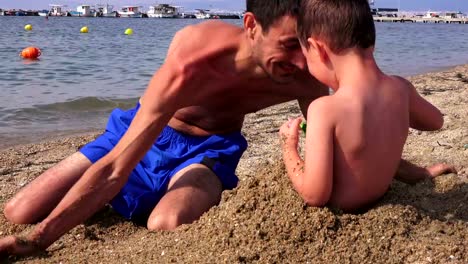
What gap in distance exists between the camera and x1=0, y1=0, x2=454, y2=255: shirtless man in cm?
265

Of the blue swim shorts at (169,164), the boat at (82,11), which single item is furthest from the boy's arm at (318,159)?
the boat at (82,11)

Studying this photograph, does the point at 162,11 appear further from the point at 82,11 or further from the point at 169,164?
the point at 169,164

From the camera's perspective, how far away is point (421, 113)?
2.60 meters

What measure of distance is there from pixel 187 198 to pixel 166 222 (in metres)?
0.22

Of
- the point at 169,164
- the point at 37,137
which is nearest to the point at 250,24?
the point at 169,164

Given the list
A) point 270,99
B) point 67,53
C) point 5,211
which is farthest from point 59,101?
point 67,53

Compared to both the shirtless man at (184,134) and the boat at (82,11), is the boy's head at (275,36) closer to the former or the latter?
the shirtless man at (184,134)

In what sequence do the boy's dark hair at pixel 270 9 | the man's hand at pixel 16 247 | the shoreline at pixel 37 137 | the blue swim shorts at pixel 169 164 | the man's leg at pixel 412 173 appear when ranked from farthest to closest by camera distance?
the shoreline at pixel 37 137 < the blue swim shorts at pixel 169 164 < the man's leg at pixel 412 173 < the man's hand at pixel 16 247 < the boy's dark hair at pixel 270 9

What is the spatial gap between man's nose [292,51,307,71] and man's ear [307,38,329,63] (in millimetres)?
232

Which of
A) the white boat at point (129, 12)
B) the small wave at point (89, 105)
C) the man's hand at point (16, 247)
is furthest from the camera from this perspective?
the white boat at point (129, 12)

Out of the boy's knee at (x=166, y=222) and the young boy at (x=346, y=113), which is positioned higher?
the young boy at (x=346, y=113)

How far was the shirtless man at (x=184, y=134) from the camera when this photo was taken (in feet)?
8.68

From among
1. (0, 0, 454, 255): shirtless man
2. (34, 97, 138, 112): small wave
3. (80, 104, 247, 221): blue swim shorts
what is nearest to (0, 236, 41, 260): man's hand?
(0, 0, 454, 255): shirtless man

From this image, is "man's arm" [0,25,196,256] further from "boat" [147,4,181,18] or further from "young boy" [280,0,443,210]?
"boat" [147,4,181,18]
